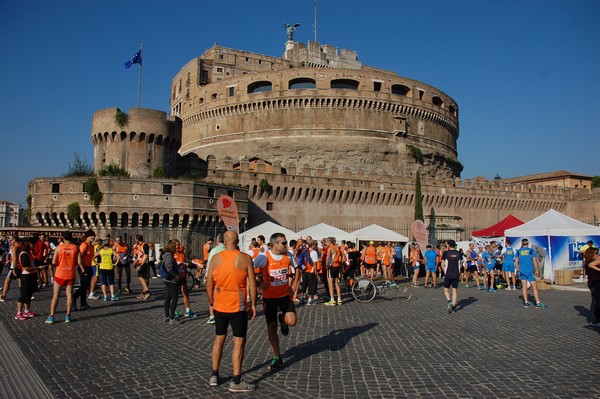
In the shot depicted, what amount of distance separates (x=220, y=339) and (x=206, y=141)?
44009 millimetres

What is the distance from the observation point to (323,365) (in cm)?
540

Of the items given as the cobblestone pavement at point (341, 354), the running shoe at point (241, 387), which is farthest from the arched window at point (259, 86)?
the running shoe at point (241, 387)

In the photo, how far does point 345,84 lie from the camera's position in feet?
154

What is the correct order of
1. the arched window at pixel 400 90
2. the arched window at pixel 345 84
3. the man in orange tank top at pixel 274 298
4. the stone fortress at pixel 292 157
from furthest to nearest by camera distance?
the arched window at pixel 400 90 < the arched window at pixel 345 84 < the stone fortress at pixel 292 157 < the man in orange tank top at pixel 274 298

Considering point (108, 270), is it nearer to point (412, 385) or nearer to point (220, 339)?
point (220, 339)

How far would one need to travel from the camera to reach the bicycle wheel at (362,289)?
10.9 meters

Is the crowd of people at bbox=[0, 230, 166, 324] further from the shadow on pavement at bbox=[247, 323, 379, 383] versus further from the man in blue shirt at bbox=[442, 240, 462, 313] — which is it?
the man in blue shirt at bbox=[442, 240, 462, 313]

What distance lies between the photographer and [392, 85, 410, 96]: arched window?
1905 inches

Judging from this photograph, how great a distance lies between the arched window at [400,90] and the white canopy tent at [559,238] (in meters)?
33.9

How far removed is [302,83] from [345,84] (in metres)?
4.41

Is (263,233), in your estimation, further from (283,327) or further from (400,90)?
(400,90)

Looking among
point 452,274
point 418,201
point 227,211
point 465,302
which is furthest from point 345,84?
point 452,274

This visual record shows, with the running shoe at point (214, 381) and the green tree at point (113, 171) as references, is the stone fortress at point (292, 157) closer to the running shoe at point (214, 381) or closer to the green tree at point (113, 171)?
Result: the green tree at point (113, 171)

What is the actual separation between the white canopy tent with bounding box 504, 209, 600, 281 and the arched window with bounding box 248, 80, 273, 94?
33.8m
